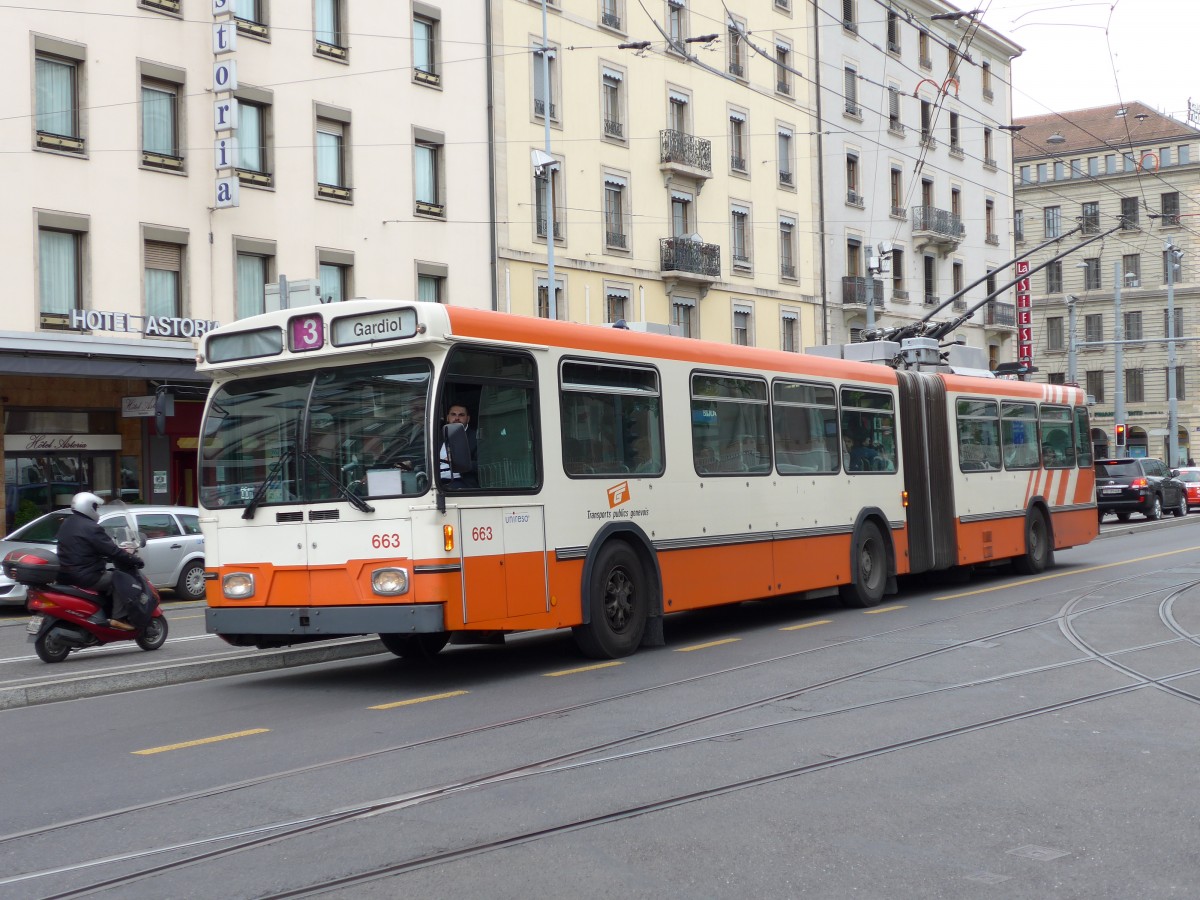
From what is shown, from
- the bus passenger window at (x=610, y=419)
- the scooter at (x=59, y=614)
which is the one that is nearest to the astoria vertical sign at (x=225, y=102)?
the scooter at (x=59, y=614)

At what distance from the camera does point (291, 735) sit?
892cm

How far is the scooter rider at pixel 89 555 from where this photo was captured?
13.5 metres

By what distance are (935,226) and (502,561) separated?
44162 mm

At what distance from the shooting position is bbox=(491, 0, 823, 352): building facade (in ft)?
113

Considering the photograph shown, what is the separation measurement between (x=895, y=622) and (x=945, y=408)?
4954mm

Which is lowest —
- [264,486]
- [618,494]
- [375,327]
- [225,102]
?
[618,494]

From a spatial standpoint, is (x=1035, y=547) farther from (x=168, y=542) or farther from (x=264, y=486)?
(x=264, y=486)

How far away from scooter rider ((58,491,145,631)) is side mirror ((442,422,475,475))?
4.90 meters

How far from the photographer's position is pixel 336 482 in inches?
419

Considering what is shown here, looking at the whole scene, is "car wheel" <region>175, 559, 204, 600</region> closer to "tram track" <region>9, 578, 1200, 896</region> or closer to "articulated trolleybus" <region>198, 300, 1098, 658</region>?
"articulated trolleybus" <region>198, 300, 1098, 658</region>

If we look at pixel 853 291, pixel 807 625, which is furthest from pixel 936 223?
pixel 807 625

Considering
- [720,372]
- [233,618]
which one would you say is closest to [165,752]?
[233,618]

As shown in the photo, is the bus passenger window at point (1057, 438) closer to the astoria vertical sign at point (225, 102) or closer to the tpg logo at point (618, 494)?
the tpg logo at point (618, 494)

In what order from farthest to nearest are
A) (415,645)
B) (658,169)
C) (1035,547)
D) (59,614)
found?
(658,169) → (1035,547) → (59,614) → (415,645)
